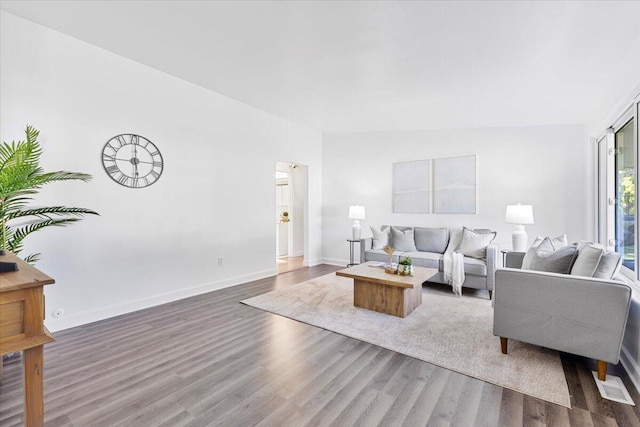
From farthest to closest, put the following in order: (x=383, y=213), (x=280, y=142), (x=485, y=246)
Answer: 1. (x=383, y=213)
2. (x=280, y=142)
3. (x=485, y=246)

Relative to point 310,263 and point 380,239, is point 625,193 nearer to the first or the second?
point 380,239

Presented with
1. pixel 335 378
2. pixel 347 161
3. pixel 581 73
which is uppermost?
pixel 581 73

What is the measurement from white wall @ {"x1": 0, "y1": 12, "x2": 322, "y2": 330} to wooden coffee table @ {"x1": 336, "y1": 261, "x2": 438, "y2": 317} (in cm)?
203

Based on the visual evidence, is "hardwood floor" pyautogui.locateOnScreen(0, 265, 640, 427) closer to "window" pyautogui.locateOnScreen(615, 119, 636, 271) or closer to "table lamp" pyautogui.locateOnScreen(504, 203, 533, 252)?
"window" pyautogui.locateOnScreen(615, 119, 636, 271)

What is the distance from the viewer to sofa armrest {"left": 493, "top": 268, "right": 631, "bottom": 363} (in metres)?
1.97

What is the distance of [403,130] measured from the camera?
18.5ft

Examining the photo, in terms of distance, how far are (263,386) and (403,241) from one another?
11.6 ft

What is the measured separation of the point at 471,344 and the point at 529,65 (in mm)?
2798

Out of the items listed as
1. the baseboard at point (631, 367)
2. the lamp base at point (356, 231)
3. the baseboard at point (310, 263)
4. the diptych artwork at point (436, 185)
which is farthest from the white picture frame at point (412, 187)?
the baseboard at point (631, 367)

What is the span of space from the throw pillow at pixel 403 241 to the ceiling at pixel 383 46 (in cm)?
204

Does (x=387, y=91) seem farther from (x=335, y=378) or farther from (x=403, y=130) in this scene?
(x=335, y=378)

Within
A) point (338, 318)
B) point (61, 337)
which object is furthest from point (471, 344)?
point (61, 337)

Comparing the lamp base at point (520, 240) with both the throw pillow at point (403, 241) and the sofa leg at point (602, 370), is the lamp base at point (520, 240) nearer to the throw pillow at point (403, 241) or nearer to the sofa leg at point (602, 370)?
the throw pillow at point (403, 241)

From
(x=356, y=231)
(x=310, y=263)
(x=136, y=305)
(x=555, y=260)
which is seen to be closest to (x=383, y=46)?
(x=555, y=260)
